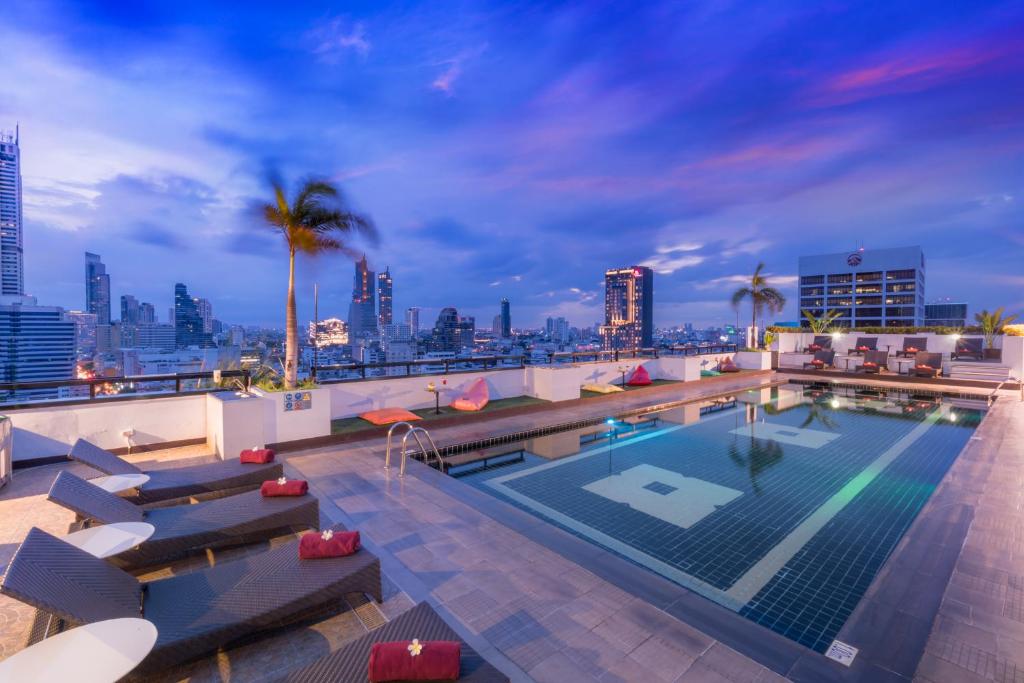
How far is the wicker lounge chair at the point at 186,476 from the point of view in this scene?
12.8 ft

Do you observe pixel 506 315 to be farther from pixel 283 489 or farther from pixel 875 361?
pixel 283 489

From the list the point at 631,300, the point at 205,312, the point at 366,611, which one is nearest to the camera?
the point at 366,611

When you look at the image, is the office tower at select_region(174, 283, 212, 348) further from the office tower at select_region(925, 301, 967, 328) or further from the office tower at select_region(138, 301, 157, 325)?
the office tower at select_region(925, 301, 967, 328)

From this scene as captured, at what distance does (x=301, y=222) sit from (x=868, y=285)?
73081mm

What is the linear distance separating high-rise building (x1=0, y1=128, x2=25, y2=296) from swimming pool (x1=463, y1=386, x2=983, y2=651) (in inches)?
2119

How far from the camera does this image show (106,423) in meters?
5.81

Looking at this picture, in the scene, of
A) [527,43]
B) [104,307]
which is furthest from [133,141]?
[104,307]

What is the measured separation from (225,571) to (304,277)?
5476 millimetres

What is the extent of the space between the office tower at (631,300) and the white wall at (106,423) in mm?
55860

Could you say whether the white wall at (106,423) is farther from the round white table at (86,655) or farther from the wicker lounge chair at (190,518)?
the round white table at (86,655)

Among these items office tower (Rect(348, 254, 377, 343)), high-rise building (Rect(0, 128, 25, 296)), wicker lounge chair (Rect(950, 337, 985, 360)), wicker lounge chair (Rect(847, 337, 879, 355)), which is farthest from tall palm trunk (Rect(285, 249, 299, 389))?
high-rise building (Rect(0, 128, 25, 296))

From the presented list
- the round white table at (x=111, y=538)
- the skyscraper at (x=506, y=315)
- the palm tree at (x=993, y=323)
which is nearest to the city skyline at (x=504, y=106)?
the round white table at (x=111, y=538)

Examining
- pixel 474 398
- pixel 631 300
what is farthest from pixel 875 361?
pixel 631 300

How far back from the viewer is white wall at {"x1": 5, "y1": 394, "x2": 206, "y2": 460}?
5.40m
